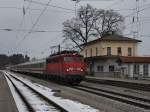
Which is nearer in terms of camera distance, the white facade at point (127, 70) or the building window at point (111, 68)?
the white facade at point (127, 70)

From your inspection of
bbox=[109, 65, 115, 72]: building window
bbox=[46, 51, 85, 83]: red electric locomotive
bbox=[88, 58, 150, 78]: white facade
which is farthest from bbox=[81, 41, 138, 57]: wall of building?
bbox=[46, 51, 85, 83]: red electric locomotive

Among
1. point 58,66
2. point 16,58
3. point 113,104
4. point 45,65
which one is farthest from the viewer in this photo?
point 16,58

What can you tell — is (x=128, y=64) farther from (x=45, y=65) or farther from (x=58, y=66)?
(x=58, y=66)

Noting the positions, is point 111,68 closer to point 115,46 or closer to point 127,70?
point 115,46

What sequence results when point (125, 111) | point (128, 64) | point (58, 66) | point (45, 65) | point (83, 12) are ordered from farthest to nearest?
1. point (83, 12)
2. point (128, 64)
3. point (45, 65)
4. point (58, 66)
5. point (125, 111)

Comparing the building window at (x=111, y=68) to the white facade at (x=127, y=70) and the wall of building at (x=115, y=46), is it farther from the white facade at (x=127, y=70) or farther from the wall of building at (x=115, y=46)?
the wall of building at (x=115, y=46)

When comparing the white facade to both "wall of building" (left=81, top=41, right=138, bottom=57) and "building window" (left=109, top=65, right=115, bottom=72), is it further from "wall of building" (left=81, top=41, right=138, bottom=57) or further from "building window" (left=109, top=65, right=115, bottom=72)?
"wall of building" (left=81, top=41, right=138, bottom=57)

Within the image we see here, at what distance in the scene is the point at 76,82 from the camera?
41.5 meters

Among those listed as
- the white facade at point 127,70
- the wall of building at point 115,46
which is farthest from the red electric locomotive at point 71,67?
the wall of building at point 115,46

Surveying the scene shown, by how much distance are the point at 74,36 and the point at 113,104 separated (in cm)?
6984

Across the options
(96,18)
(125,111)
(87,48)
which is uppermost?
(96,18)

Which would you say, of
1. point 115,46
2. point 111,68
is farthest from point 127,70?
point 115,46

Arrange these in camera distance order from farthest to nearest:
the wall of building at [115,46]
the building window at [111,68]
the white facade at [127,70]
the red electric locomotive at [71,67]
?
1. the wall of building at [115,46]
2. the building window at [111,68]
3. the white facade at [127,70]
4. the red electric locomotive at [71,67]

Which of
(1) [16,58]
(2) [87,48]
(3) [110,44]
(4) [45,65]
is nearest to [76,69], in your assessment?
(4) [45,65]
